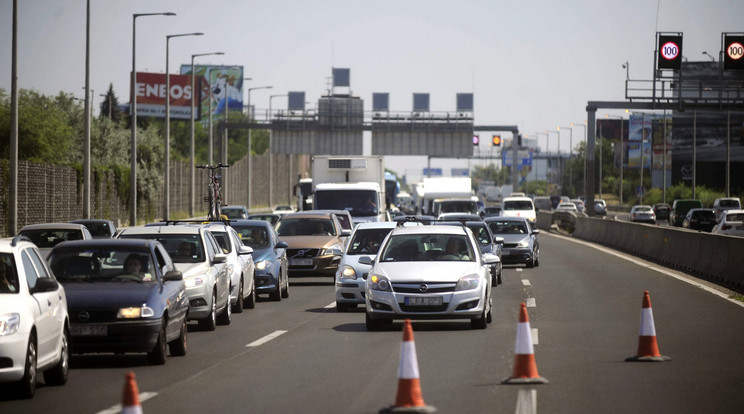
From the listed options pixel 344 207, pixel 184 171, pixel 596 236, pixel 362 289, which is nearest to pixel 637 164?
pixel 184 171

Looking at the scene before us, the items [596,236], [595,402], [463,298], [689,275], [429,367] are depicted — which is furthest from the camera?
[596,236]

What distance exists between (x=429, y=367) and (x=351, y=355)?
158 cm

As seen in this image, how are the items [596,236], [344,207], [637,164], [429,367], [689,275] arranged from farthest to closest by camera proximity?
[637,164]
[596,236]
[344,207]
[689,275]
[429,367]

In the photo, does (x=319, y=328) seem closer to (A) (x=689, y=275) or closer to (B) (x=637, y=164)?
(A) (x=689, y=275)

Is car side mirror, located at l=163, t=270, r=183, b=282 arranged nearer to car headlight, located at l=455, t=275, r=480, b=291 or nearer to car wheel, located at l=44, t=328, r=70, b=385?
car wheel, located at l=44, t=328, r=70, b=385

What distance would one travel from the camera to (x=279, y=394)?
12180 mm

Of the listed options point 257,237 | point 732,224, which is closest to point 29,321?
point 257,237

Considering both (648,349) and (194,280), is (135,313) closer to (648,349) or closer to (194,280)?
(194,280)

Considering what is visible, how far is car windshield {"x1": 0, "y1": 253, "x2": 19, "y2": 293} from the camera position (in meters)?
12.2

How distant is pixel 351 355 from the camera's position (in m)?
15.7

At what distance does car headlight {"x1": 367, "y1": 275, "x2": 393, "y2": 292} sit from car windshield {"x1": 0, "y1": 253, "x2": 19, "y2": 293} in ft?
23.7

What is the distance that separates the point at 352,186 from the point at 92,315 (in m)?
28.4

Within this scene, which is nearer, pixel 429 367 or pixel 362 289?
pixel 429 367

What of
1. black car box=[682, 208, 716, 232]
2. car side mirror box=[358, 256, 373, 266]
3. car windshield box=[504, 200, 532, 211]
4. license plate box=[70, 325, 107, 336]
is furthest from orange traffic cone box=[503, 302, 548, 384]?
car windshield box=[504, 200, 532, 211]
